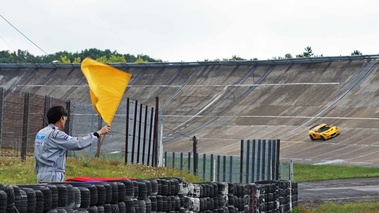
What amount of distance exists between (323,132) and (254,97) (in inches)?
671

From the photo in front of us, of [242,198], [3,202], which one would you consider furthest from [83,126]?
[3,202]

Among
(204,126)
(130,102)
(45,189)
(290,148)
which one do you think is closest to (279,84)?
(204,126)

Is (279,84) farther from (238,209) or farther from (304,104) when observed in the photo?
(238,209)

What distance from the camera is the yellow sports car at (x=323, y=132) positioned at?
71375 millimetres

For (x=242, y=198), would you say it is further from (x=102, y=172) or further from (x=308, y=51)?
(x=308, y=51)

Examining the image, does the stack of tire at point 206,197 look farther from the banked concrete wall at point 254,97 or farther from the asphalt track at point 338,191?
the banked concrete wall at point 254,97

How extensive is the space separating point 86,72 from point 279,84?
258ft

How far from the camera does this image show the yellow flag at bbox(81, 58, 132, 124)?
10750mm

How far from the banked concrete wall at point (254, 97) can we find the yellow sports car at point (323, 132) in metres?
0.61

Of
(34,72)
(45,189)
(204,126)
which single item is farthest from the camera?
(34,72)

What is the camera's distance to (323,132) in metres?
71.5

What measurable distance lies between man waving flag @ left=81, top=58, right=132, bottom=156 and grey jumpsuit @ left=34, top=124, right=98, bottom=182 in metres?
0.66

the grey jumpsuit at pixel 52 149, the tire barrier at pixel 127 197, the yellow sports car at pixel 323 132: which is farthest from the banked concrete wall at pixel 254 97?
the grey jumpsuit at pixel 52 149

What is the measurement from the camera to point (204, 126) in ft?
269
